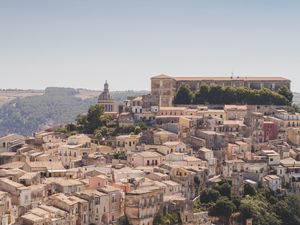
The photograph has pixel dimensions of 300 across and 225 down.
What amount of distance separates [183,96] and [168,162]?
706 inches

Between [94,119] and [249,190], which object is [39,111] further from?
[249,190]

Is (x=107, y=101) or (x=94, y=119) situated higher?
(x=107, y=101)

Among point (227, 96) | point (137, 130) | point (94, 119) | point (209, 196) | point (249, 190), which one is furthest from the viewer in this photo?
point (227, 96)

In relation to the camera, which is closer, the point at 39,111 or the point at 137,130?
the point at 137,130

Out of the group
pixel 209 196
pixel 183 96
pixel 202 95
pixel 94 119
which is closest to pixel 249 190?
pixel 209 196

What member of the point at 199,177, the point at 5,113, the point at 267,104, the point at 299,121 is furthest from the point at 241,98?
the point at 5,113

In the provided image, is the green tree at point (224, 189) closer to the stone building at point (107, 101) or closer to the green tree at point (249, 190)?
the green tree at point (249, 190)

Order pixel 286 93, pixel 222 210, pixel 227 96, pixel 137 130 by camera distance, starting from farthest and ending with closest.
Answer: pixel 286 93
pixel 227 96
pixel 137 130
pixel 222 210

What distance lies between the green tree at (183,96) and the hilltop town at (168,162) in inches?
4.3

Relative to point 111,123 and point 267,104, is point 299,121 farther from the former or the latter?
point 111,123

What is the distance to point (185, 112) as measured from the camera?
60.7 meters

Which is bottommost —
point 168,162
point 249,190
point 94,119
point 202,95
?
point 249,190

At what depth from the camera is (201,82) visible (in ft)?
231

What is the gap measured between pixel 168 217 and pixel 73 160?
10834 millimetres
